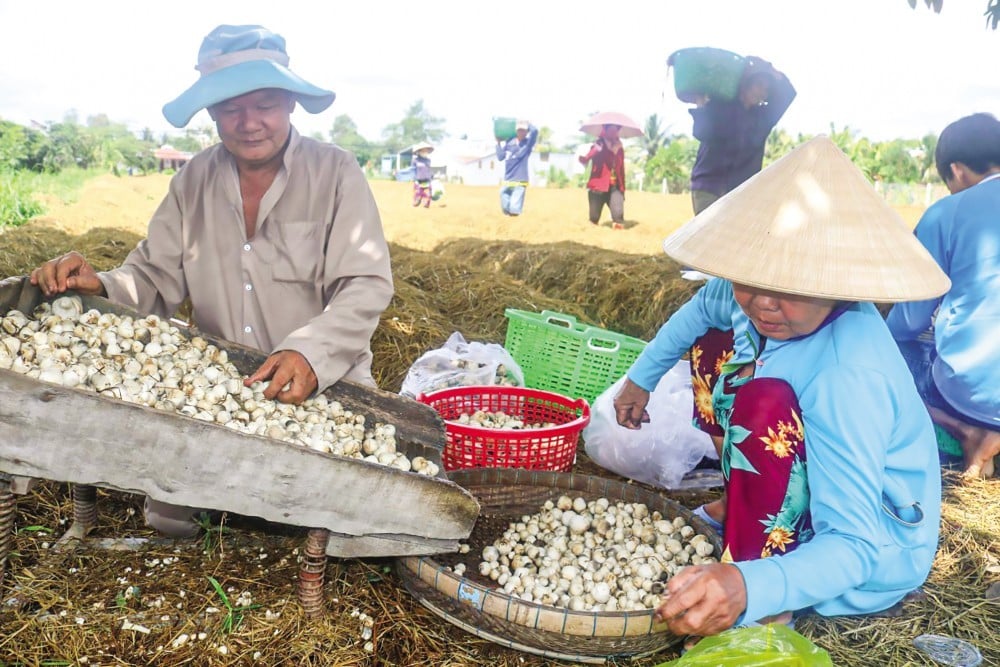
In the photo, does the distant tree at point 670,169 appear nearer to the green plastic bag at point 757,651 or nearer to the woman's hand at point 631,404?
the woman's hand at point 631,404

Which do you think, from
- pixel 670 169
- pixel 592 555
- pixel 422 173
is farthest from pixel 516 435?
pixel 670 169

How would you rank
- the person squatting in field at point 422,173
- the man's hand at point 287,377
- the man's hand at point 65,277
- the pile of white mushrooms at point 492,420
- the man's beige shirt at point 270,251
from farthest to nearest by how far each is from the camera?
1. the person squatting in field at point 422,173
2. the pile of white mushrooms at point 492,420
3. the man's beige shirt at point 270,251
4. the man's hand at point 65,277
5. the man's hand at point 287,377

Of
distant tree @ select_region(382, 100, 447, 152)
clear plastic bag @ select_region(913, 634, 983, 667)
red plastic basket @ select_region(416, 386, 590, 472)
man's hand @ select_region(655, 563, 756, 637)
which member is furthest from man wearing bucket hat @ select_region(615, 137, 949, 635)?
distant tree @ select_region(382, 100, 447, 152)

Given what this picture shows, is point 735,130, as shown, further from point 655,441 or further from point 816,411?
point 816,411

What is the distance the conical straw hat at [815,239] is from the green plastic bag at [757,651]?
66cm

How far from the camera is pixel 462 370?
3213 mm

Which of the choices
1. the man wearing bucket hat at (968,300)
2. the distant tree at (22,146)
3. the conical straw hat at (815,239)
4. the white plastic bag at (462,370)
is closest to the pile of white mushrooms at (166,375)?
the conical straw hat at (815,239)

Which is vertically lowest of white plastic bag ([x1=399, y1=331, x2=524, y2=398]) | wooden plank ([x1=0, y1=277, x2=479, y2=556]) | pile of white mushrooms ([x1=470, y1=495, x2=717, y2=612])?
pile of white mushrooms ([x1=470, y1=495, x2=717, y2=612])

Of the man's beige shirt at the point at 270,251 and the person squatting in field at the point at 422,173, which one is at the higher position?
the man's beige shirt at the point at 270,251

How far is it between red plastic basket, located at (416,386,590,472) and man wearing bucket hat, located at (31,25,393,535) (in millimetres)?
408

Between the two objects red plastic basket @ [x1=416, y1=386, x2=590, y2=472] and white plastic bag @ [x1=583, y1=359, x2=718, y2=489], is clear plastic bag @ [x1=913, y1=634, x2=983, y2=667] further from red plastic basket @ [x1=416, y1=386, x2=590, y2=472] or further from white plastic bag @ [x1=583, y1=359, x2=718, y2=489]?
red plastic basket @ [x1=416, y1=386, x2=590, y2=472]

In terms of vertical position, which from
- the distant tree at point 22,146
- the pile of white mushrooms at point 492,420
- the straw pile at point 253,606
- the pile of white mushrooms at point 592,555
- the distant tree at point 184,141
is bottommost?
the distant tree at point 184,141

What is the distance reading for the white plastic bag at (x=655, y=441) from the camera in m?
2.83

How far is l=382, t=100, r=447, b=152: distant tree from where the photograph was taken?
91.1 meters
